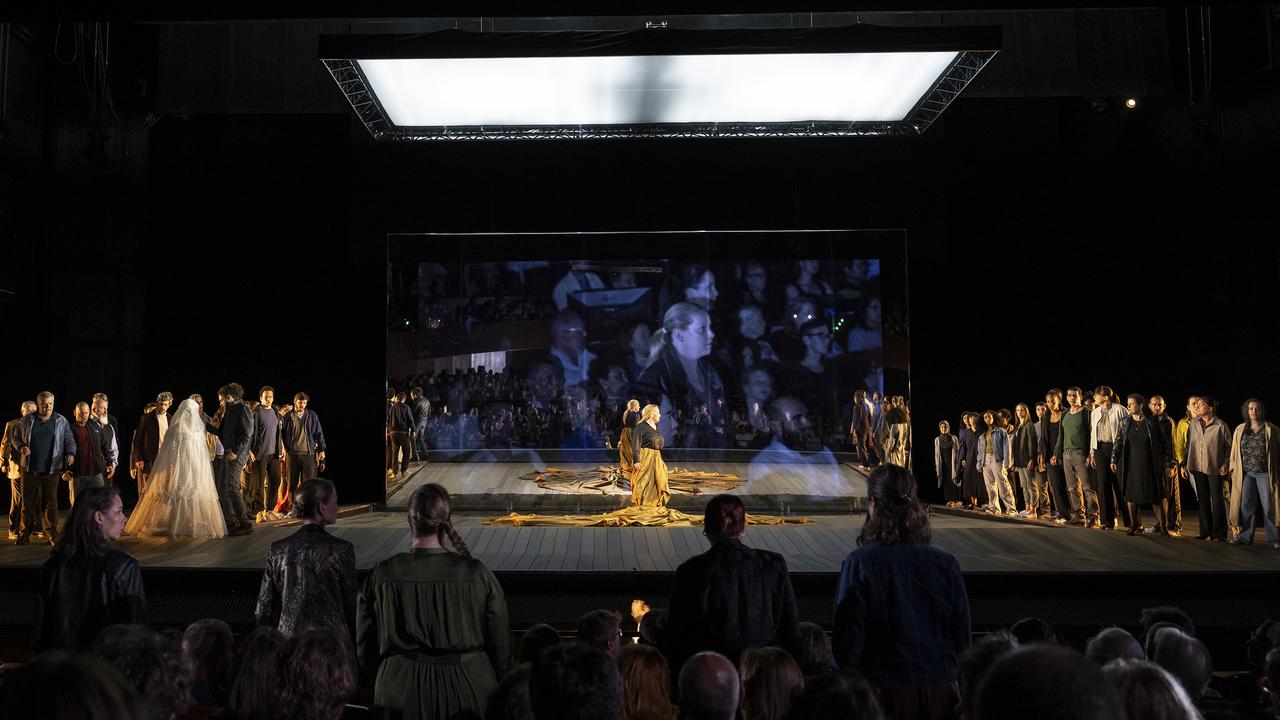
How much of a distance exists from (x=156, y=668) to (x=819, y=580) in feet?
17.9

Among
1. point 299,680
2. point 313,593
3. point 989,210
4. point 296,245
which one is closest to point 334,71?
point 296,245

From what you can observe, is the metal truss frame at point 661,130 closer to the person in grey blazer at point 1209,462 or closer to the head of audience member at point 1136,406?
the head of audience member at point 1136,406

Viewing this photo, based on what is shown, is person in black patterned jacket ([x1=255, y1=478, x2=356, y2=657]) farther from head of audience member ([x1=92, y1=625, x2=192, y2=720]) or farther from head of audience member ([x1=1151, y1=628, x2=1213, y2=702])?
head of audience member ([x1=1151, y1=628, x2=1213, y2=702])

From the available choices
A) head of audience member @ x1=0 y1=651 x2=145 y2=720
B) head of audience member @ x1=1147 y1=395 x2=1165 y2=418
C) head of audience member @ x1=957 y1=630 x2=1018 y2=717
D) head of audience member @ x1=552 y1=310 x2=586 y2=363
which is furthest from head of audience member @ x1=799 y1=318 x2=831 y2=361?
head of audience member @ x1=0 y1=651 x2=145 y2=720

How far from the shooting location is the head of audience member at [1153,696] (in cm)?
164

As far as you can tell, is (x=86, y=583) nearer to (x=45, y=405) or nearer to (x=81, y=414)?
(x=45, y=405)

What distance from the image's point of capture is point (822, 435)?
37.0 feet

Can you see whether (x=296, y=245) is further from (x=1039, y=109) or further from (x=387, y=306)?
(x=1039, y=109)

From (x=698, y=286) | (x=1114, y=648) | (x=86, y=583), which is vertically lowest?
(x=1114, y=648)

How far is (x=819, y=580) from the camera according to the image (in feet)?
22.3

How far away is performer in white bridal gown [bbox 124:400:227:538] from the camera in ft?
28.8

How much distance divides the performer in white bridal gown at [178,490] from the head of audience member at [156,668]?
7405 millimetres

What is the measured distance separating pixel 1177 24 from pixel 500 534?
29.8 ft

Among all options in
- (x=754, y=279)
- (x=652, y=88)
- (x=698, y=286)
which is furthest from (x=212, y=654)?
(x=754, y=279)
